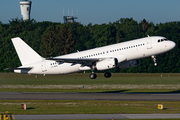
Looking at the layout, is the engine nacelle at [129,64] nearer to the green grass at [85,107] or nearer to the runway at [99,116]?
the green grass at [85,107]

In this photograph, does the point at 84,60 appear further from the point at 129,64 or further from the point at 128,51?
the point at 129,64

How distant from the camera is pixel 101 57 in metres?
58.0

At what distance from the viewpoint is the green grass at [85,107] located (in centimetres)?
4022

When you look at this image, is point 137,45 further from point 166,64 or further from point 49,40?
point 49,40

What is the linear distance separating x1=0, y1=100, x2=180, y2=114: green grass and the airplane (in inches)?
345

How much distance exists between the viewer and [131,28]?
18638 cm

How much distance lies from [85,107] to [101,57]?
49.6 feet

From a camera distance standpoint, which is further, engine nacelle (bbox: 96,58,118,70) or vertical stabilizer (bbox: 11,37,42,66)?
vertical stabilizer (bbox: 11,37,42,66)

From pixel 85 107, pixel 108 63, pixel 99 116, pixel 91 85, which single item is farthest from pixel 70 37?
pixel 99 116

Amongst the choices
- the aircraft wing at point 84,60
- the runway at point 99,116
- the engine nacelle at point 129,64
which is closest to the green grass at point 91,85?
the engine nacelle at point 129,64

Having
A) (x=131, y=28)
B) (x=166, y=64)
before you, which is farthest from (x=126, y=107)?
(x=131, y=28)

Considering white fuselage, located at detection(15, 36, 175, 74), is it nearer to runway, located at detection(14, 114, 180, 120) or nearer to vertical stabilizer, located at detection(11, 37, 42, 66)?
vertical stabilizer, located at detection(11, 37, 42, 66)

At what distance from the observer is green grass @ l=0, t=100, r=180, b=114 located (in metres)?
40.2

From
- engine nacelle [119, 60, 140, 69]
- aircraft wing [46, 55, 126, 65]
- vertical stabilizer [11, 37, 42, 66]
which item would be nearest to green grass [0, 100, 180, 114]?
aircraft wing [46, 55, 126, 65]
